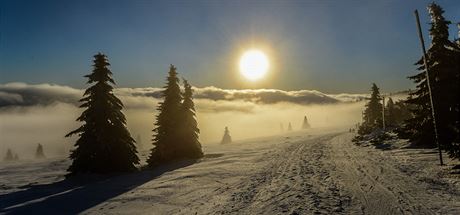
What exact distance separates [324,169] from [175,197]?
9222 millimetres

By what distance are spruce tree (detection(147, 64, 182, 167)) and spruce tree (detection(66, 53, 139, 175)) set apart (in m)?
6.22

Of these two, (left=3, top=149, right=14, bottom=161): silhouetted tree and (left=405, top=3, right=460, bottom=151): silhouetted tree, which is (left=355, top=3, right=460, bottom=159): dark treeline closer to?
(left=405, top=3, right=460, bottom=151): silhouetted tree

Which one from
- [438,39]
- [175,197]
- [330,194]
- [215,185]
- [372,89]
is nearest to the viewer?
[330,194]

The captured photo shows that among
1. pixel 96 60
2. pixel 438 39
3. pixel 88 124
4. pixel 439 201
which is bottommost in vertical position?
pixel 439 201

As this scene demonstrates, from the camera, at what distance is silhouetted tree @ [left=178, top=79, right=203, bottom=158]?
39562 mm

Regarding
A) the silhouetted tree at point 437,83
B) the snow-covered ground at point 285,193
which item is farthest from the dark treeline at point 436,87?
the snow-covered ground at point 285,193

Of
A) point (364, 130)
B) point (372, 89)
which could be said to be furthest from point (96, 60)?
point (372, 89)

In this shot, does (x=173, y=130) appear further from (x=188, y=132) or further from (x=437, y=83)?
(x=437, y=83)

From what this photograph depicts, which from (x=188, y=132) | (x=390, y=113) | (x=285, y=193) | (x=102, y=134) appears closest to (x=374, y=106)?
(x=390, y=113)

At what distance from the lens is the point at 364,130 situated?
2258 inches

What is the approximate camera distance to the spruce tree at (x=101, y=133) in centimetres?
3019

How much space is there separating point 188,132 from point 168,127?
7.58 ft

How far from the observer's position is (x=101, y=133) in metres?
30.6

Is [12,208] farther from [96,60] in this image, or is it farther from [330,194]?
[96,60]
